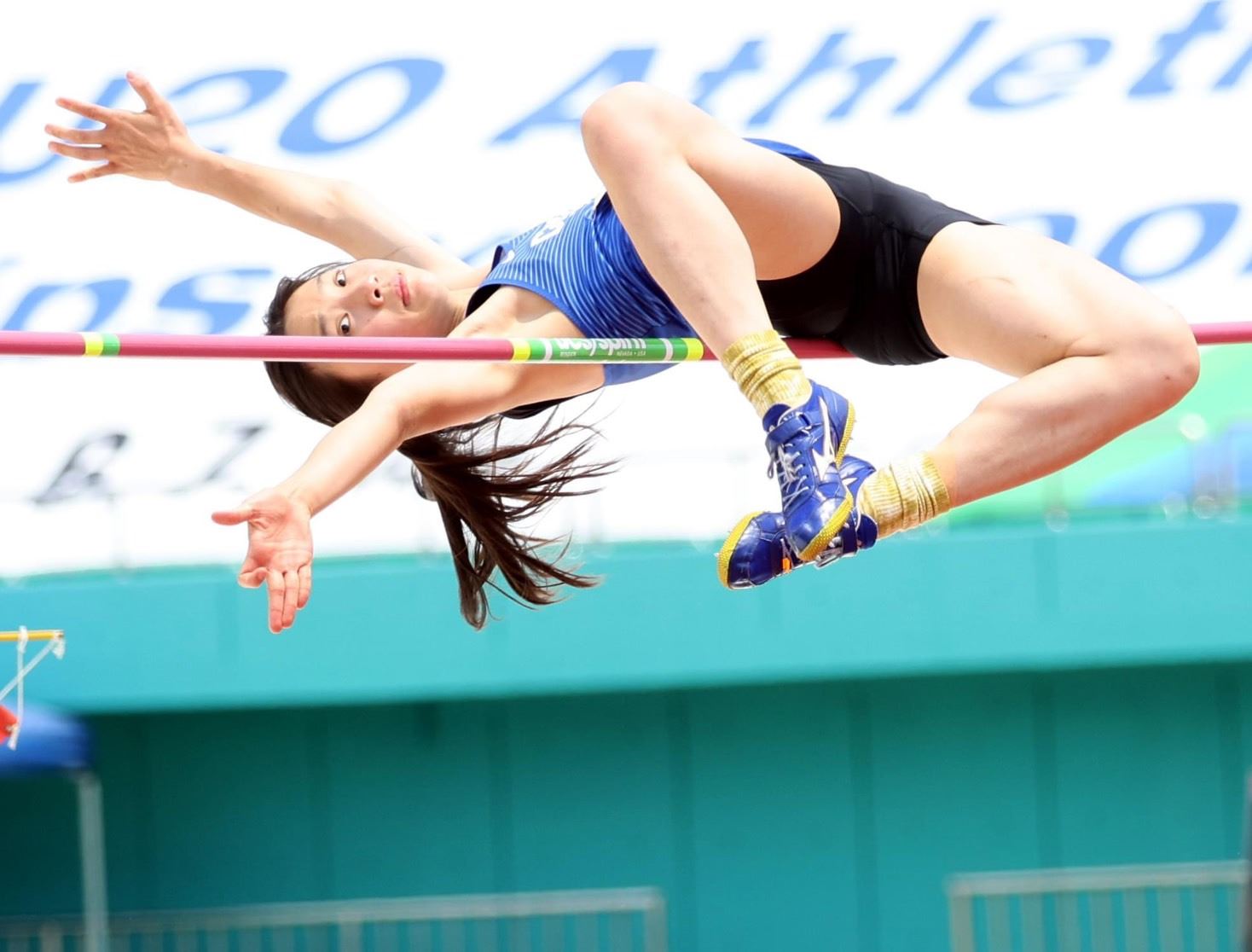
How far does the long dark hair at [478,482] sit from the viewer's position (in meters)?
3.00

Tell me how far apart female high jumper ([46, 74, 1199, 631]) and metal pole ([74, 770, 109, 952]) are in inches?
118

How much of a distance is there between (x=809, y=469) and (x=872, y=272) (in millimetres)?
421

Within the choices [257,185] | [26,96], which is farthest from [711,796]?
[257,185]

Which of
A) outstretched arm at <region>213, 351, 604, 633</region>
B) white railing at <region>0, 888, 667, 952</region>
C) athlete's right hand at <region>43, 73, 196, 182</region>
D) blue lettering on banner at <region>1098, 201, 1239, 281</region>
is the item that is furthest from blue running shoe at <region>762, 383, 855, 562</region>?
blue lettering on banner at <region>1098, 201, 1239, 281</region>

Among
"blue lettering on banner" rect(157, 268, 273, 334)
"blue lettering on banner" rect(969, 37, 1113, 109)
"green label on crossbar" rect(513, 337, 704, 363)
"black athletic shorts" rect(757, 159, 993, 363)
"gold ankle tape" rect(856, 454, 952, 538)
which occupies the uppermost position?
"blue lettering on banner" rect(969, 37, 1113, 109)

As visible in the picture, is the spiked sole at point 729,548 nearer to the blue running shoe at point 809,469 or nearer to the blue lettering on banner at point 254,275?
the blue running shoe at point 809,469

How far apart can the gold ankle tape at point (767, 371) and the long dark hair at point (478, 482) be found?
2.64ft

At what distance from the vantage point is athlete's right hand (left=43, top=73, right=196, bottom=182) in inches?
115

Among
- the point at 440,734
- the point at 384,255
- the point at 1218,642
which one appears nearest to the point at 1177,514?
the point at 1218,642

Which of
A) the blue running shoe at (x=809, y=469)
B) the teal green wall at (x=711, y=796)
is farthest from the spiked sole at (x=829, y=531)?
the teal green wall at (x=711, y=796)

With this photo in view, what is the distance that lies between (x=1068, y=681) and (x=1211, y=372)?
1083 mm

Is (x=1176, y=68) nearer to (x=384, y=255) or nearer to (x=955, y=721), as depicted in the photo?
(x=955, y=721)

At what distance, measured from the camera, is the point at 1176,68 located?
6.22 m

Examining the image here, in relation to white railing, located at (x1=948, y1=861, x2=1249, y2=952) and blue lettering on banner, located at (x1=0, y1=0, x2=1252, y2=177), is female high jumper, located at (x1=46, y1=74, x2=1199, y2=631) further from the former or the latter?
blue lettering on banner, located at (x1=0, y1=0, x2=1252, y2=177)
